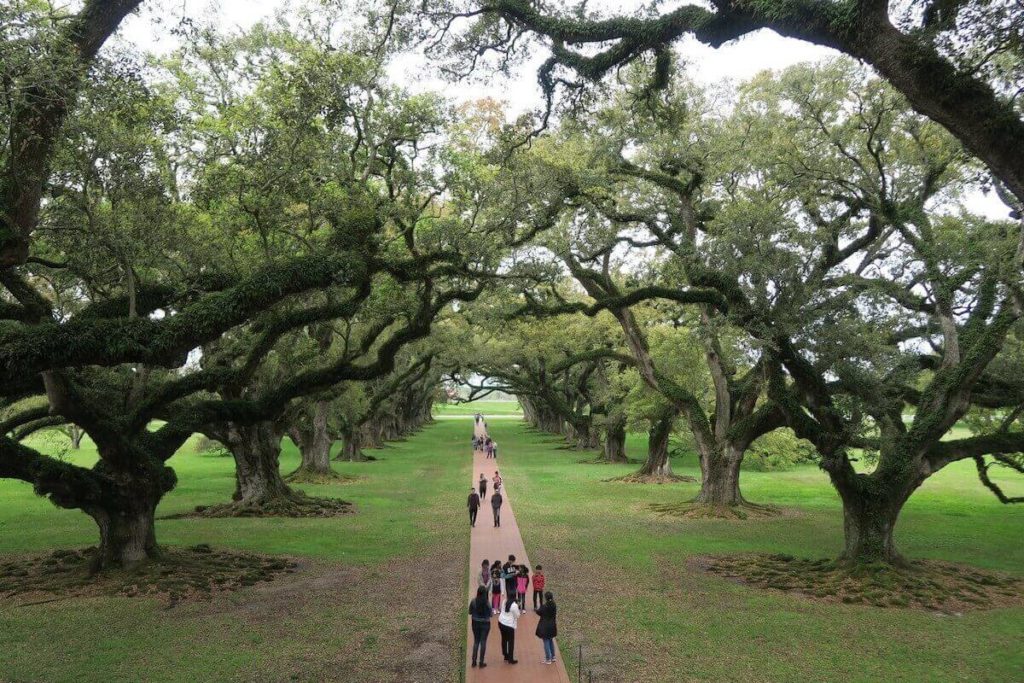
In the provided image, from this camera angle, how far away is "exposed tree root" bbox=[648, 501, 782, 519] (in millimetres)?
24016

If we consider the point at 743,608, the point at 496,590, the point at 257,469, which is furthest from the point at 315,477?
the point at 743,608

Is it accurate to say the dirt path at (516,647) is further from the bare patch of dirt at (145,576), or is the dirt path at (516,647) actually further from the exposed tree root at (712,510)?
the exposed tree root at (712,510)

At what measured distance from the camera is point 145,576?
14172mm

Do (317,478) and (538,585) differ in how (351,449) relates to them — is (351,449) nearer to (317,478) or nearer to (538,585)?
(317,478)

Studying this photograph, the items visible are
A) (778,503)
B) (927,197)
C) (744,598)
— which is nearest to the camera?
(744,598)

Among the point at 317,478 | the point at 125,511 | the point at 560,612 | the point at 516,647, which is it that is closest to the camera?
the point at 516,647

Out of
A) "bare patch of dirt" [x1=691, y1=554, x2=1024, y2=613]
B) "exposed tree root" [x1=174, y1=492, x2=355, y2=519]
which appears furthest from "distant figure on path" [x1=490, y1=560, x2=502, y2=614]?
"exposed tree root" [x1=174, y1=492, x2=355, y2=519]

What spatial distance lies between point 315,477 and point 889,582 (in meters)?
25.9

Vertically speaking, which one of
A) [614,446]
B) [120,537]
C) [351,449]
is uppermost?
[614,446]

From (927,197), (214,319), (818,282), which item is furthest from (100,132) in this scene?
(927,197)

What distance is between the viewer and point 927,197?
614 inches

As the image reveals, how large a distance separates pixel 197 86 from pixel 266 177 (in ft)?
28.0

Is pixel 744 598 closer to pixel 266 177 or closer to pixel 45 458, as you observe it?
pixel 266 177

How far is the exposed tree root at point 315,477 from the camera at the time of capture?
32.9 m
